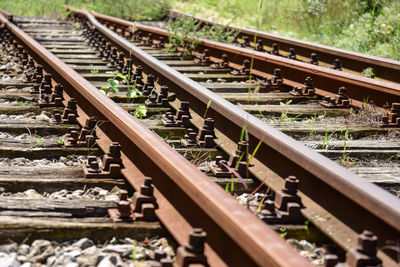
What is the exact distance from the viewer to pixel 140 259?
2.61m

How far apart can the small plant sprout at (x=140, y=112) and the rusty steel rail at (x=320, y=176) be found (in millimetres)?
448

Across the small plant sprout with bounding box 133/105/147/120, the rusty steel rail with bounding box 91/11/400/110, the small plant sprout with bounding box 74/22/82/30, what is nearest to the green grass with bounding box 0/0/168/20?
the small plant sprout with bounding box 74/22/82/30

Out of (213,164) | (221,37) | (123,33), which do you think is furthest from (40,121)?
(123,33)

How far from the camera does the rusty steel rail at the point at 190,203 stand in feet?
7.31

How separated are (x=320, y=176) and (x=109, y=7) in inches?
485

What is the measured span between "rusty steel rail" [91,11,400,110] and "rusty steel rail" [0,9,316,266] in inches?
87.0

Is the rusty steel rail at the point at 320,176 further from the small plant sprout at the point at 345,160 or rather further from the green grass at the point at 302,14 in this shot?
the green grass at the point at 302,14

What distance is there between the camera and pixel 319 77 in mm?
5934

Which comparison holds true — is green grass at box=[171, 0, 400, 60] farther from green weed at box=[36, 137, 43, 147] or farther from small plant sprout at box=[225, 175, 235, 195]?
small plant sprout at box=[225, 175, 235, 195]

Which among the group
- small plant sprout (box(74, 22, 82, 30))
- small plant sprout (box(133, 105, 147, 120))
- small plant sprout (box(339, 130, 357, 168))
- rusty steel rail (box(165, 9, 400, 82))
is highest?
rusty steel rail (box(165, 9, 400, 82))

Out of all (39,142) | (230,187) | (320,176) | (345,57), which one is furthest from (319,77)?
(320,176)

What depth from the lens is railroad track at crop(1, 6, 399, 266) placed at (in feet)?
7.99

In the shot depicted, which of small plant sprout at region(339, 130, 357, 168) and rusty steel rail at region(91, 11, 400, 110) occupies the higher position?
rusty steel rail at region(91, 11, 400, 110)

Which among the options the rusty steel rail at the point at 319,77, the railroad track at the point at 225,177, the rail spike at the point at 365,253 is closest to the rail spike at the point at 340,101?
the rusty steel rail at the point at 319,77
